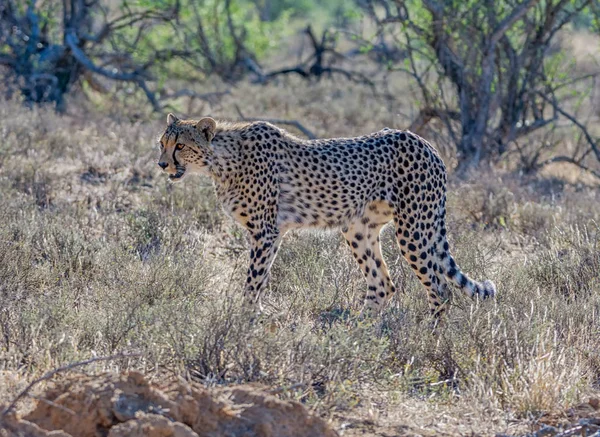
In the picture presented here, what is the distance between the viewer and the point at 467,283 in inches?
230

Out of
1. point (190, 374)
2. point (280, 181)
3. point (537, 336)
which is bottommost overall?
point (190, 374)

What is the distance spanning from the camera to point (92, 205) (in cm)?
813

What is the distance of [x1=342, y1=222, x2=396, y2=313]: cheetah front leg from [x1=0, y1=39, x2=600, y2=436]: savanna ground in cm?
14

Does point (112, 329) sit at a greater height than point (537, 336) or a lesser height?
lesser

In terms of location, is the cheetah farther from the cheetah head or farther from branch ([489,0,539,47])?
branch ([489,0,539,47])

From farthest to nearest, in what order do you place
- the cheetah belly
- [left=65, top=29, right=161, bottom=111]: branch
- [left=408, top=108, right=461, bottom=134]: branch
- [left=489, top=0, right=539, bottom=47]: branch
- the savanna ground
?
[left=65, top=29, right=161, bottom=111]: branch
[left=408, top=108, right=461, bottom=134]: branch
[left=489, top=0, right=539, bottom=47]: branch
the cheetah belly
the savanna ground

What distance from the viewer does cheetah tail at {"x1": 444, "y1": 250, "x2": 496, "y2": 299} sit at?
572 centimetres

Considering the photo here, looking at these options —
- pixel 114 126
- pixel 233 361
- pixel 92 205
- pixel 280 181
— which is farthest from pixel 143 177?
pixel 233 361

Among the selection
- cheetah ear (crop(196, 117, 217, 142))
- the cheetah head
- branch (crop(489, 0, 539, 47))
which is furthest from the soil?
branch (crop(489, 0, 539, 47))

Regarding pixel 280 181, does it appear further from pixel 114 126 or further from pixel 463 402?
pixel 114 126

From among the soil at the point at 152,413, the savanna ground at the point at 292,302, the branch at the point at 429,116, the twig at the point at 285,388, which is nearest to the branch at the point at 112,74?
the savanna ground at the point at 292,302

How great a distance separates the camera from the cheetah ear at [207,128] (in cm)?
585

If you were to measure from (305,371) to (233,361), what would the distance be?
350mm

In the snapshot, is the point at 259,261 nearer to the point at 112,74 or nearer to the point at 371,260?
the point at 371,260
